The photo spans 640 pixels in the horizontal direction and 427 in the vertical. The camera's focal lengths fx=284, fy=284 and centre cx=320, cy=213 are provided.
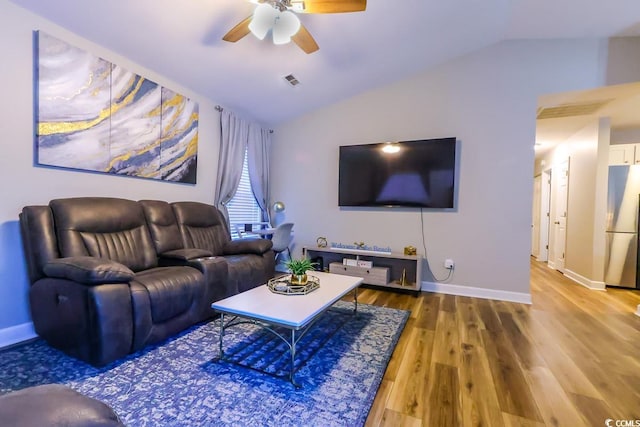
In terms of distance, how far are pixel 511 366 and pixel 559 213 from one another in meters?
4.64

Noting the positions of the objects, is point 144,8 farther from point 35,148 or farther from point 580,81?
point 580,81

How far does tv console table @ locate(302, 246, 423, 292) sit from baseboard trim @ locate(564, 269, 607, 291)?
8.02ft

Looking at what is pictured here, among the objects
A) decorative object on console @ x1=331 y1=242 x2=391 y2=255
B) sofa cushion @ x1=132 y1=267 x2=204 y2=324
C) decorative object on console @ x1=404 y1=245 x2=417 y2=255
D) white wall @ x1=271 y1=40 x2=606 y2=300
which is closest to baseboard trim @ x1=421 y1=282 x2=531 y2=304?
white wall @ x1=271 y1=40 x2=606 y2=300

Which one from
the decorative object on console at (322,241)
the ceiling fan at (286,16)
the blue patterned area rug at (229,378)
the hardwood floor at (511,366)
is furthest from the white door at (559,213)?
the ceiling fan at (286,16)

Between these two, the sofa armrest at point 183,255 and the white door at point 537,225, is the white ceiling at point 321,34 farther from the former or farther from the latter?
the white door at point 537,225

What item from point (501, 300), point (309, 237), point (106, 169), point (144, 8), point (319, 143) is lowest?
point (501, 300)

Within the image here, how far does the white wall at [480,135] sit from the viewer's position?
10.3ft

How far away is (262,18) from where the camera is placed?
2129mm

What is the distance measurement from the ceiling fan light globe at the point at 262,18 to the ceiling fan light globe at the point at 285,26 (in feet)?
0.15

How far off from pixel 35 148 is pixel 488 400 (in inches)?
134

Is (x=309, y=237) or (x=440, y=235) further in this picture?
(x=309, y=237)

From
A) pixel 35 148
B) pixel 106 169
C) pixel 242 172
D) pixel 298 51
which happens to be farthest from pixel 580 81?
pixel 35 148

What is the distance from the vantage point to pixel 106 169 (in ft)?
8.29

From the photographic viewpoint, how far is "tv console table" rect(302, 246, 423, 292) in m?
3.41
